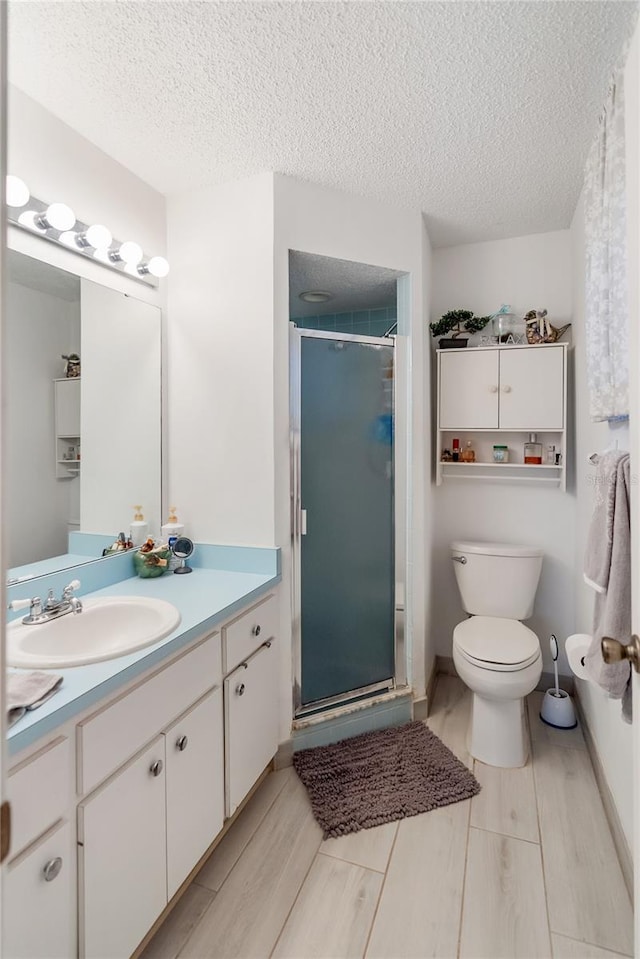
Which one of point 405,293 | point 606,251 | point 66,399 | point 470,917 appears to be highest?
point 405,293

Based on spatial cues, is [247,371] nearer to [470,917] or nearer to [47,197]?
[47,197]

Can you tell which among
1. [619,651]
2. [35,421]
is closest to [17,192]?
[35,421]

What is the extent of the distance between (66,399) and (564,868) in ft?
7.52

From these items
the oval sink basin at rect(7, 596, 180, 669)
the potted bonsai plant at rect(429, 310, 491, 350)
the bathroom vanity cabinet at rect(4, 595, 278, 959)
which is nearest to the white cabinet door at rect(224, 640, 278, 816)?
the bathroom vanity cabinet at rect(4, 595, 278, 959)

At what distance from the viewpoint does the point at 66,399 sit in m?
1.66

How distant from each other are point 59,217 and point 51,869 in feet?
5.91

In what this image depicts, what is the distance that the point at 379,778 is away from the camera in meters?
1.90

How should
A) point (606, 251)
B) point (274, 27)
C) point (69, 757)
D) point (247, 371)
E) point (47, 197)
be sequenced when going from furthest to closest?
Answer: point (247, 371) < point (47, 197) < point (606, 251) < point (274, 27) < point (69, 757)

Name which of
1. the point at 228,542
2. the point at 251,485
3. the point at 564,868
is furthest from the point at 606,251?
the point at 564,868

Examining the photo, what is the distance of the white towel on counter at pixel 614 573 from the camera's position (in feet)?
3.81

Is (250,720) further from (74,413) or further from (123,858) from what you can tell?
(74,413)

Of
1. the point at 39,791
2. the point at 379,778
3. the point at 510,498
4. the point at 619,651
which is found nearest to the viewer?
the point at 619,651

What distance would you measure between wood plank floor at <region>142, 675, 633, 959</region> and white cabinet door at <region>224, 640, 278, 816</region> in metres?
0.17

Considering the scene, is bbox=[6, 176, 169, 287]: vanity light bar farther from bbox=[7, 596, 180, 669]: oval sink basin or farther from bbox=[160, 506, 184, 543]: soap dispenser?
bbox=[7, 596, 180, 669]: oval sink basin
